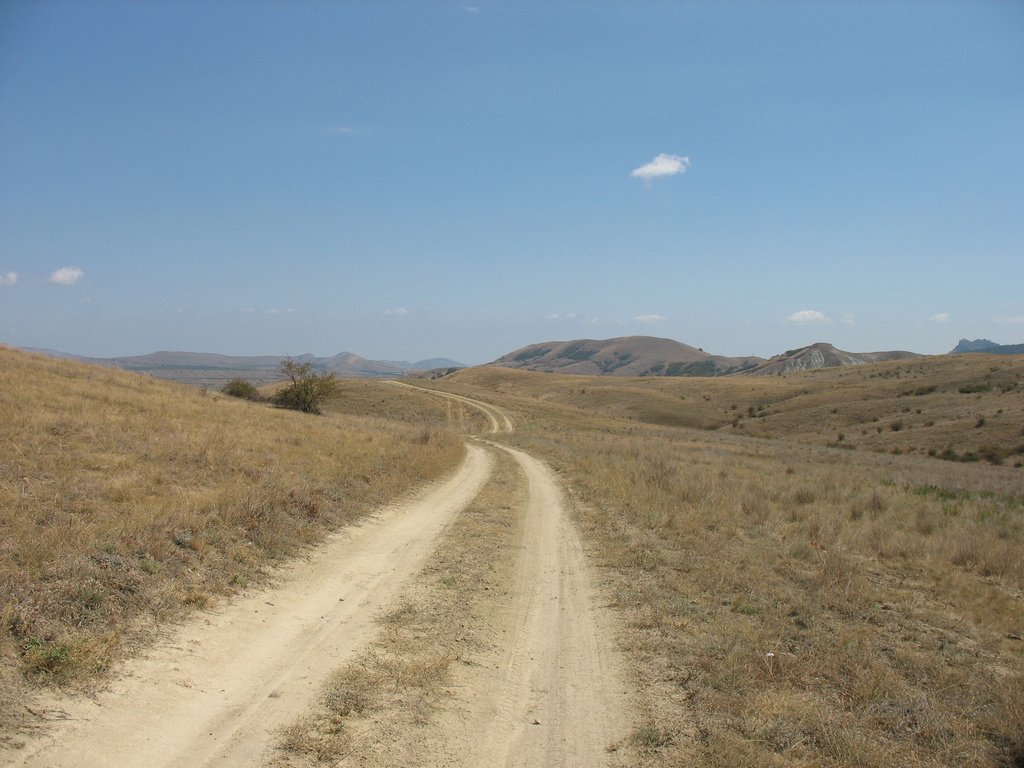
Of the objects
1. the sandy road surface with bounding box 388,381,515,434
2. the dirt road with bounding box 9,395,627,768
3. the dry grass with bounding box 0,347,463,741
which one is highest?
the dry grass with bounding box 0,347,463,741

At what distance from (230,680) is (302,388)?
46.6 meters

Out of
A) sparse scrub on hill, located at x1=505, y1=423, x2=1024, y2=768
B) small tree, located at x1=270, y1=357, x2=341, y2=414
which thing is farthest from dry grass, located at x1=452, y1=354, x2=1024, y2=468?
sparse scrub on hill, located at x1=505, y1=423, x2=1024, y2=768

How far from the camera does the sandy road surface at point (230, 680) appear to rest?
412 cm

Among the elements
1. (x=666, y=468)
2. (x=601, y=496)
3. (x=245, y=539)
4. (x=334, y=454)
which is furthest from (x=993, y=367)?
(x=245, y=539)

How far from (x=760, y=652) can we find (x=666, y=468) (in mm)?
15043

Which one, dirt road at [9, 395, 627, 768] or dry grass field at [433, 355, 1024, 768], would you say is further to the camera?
dry grass field at [433, 355, 1024, 768]

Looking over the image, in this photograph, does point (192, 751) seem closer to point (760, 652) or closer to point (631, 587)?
point (760, 652)

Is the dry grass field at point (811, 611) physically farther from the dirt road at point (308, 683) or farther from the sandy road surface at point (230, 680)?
the sandy road surface at point (230, 680)

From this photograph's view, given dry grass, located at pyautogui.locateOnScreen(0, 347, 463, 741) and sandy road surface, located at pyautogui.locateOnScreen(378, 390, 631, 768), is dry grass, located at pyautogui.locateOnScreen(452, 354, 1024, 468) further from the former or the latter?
dry grass, located at pyautogui.locateOnScreen(0, 347, 463, 741)

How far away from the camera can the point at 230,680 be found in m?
5.26

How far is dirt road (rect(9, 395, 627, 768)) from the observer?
4258mm

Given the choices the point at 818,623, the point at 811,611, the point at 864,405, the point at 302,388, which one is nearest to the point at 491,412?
the point at 302,388

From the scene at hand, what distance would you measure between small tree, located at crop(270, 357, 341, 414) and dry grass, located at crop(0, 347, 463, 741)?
96.9ft

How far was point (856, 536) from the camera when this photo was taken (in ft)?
40.1
